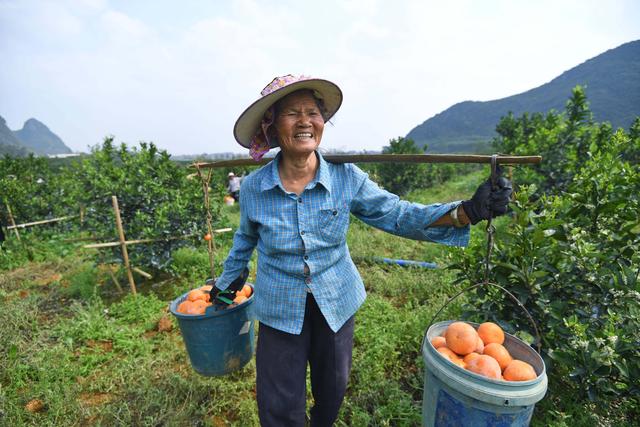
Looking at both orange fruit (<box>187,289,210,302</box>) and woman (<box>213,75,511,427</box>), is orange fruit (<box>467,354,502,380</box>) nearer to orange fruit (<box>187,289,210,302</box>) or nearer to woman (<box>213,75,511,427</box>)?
woman (<box>213,75,511,427</box>)

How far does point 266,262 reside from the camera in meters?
1.89

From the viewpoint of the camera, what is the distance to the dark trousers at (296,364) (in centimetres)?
185

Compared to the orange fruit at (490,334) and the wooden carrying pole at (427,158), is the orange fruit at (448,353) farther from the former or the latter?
the wooden carrying pole at (427,158)

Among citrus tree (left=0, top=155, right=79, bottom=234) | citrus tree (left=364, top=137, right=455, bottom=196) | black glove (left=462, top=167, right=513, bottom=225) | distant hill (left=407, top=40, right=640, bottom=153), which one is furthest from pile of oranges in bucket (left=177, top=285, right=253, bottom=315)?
distant hill (left=407, top=40, right=640, bottom=153)

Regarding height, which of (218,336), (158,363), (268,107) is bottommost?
(158,363)

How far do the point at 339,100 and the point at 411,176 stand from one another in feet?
36.7

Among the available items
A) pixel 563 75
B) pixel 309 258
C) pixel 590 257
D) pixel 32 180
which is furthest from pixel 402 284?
pixel 563 75

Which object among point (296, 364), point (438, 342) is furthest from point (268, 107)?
point (438, 342)

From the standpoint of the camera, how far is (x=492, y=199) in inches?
60.9

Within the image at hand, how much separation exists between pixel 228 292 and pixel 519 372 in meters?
1.79

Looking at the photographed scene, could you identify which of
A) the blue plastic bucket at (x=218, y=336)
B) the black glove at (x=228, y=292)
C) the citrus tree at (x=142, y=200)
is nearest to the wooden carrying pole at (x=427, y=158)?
the black glove at (x=228, y=292)

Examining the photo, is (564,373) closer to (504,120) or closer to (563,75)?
(504,120)

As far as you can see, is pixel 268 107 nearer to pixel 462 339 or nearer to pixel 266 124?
pixel 266 124

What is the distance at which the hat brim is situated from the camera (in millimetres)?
1737
